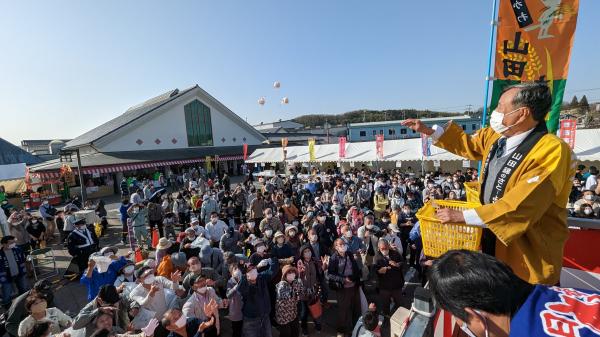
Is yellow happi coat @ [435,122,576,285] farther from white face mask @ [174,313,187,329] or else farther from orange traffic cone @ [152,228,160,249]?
orange traffic cone @ [152,228,160,249]

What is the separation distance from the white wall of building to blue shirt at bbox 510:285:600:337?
89.9 ft

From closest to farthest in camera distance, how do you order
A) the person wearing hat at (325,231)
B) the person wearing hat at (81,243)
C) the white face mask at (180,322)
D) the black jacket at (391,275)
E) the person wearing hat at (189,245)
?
the white face mask at (180,322) → the black jacket at (391,275) → the person wearing hat at (189,245) → the person wearing hat at (325,231) → the person wearing hat at (81,243)

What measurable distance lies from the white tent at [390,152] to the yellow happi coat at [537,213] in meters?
14.0

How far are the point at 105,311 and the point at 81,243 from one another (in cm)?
427

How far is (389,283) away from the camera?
192 inches

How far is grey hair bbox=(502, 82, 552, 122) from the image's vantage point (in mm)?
1604

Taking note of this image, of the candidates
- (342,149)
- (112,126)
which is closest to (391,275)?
(342,149)

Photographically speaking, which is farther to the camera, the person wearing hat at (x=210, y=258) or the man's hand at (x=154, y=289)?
the person wearing hat at (x=210, y=258)

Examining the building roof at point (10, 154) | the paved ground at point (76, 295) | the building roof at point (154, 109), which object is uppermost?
→ the building roof at point (154, 109)

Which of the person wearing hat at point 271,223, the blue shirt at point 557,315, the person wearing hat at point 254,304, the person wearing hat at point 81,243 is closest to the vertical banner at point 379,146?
the person wearing hat at point 271,223

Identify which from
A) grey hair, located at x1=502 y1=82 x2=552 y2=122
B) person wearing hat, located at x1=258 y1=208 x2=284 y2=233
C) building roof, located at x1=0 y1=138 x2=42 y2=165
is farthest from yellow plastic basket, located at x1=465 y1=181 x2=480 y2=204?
building roof, located at x1=0 y1=138 x2=42 y2=165

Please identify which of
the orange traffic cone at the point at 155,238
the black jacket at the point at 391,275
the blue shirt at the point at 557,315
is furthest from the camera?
the orange traffic cone at the point at 155,238

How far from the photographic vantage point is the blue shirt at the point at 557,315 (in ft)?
2.85

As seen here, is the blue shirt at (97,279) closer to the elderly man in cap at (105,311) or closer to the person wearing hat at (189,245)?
the elderly man in cap at (105,311)
